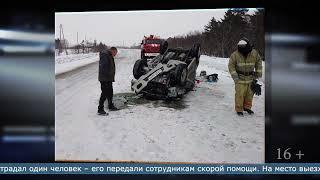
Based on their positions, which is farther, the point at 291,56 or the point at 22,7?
the point at 22,7

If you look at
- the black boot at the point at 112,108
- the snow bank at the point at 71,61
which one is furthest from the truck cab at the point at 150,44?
the black boot at the point at 112,108

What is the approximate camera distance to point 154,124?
2818mm

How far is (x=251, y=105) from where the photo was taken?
2777 millimetres

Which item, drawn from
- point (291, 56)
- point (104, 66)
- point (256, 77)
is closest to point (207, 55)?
point (256, 77)

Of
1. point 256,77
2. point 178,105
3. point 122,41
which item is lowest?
point 178,105

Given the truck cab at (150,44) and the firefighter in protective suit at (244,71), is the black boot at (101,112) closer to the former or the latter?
Result: the truck cab at (150,44)

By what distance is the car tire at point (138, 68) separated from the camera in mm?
2934

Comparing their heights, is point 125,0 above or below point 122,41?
above

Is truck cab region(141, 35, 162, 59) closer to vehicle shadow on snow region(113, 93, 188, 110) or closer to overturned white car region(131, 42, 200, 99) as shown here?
overturned white car region(131, 42, 200, 99)

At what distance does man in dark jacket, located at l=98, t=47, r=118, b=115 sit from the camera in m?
2.90

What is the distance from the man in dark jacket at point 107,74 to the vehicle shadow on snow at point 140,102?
5 cm

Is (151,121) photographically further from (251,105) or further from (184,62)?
(251,105)

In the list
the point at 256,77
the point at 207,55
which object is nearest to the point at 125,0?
the point at 207,55

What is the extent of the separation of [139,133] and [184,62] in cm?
62
